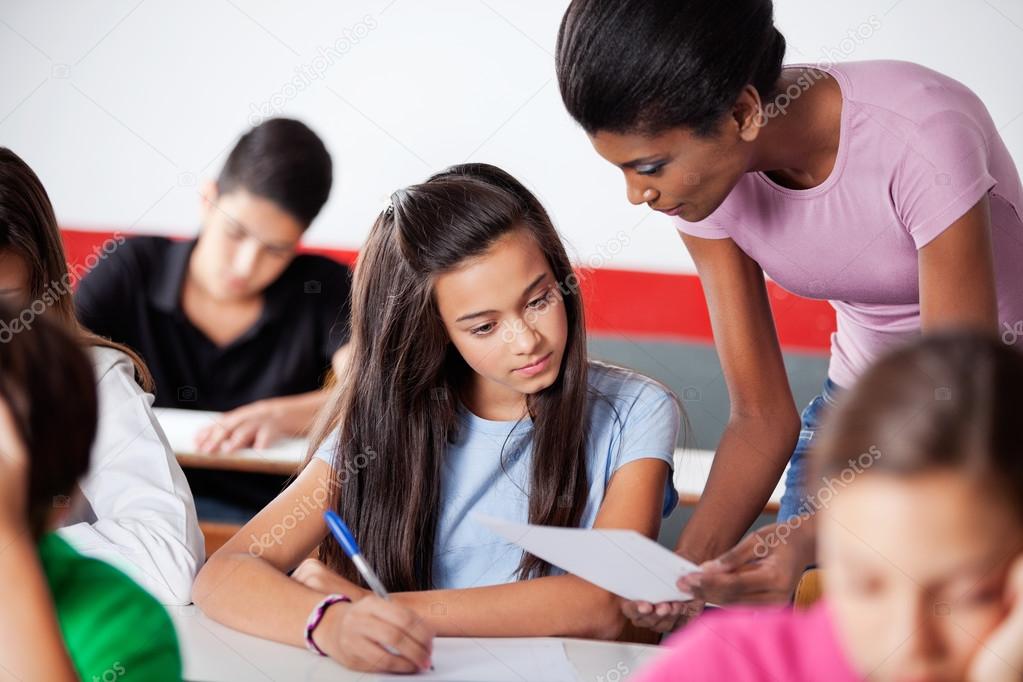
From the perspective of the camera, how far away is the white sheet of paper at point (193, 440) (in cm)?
240

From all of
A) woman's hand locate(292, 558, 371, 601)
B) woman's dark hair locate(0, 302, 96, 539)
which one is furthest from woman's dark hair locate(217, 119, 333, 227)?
woman's dark hair locate(0, 302, 96, 539)

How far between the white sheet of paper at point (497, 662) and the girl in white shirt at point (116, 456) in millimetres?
383

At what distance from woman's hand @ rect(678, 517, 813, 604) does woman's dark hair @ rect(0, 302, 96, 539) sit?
2.10 ft

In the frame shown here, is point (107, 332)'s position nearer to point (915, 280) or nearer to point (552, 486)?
point (552, 486)

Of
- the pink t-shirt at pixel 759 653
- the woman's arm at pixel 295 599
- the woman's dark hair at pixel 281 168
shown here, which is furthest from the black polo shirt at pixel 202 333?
the pink t-shirt at pixel 759 653

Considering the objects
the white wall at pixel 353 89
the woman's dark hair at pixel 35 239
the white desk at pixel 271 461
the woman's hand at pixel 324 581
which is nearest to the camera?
the woman's hand at pixel 324 581

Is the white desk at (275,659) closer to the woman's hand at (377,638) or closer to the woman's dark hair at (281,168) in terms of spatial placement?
the woman's hand at (377,638)

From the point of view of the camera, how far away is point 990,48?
10.9 feet

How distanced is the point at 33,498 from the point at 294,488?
77 cm

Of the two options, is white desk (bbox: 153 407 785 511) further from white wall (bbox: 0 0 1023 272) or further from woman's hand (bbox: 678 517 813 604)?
white wall (bbox: 0 0 1023 272)

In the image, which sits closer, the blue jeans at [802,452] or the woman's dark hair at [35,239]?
the woman's dark hair at [35,239]

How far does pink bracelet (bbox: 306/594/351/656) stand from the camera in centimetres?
126

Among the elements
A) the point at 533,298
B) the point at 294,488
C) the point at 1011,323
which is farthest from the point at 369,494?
the point at 1011,323

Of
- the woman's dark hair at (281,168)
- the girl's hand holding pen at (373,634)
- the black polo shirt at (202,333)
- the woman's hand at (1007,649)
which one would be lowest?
the black polo shirt at (202,333)
